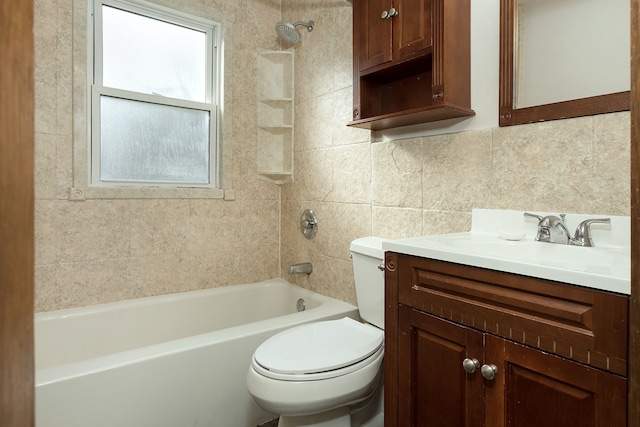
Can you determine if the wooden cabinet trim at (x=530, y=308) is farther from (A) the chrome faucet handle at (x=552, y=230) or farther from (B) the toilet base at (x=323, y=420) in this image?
(B) the toilet base at (x=323, y=420)

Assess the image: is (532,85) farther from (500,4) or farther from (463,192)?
(463,192)

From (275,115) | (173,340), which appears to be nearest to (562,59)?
(275,115)

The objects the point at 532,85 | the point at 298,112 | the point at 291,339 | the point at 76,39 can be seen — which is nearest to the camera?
the point at 532,85

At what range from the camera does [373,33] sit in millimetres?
1578

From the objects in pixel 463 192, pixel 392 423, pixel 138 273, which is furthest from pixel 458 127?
pixel 138 273

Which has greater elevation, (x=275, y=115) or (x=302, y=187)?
(x=275, y=115)

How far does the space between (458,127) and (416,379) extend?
0.98 meters

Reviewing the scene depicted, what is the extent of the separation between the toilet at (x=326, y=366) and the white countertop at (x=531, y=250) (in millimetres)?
435

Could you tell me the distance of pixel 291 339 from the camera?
4.72ft

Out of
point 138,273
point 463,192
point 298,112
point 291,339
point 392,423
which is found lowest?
point 392,423

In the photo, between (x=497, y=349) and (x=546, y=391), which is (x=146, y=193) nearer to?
(x=497, y=349)

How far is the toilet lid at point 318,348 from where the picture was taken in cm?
124

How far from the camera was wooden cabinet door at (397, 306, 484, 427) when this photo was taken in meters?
0.93

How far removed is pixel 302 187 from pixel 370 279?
96 cm
